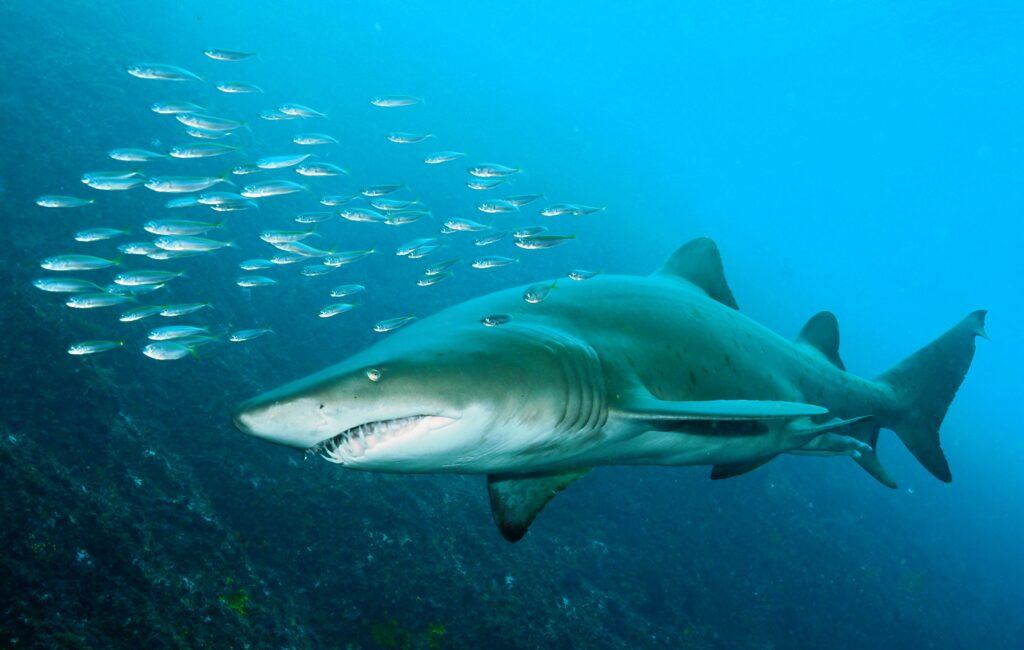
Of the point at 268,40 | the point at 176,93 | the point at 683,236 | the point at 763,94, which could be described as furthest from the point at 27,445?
the point at 763,94

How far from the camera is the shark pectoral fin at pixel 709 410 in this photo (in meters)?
2.38

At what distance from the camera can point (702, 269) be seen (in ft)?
16.0

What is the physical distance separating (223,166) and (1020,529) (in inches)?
1308


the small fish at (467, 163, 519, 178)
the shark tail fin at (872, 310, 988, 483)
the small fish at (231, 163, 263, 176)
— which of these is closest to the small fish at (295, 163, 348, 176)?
the small fish at (231, 163, 263, 176)

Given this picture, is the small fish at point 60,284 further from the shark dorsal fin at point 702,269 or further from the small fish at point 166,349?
the shark dorsal fin at point 702,269

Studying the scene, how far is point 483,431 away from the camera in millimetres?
2107

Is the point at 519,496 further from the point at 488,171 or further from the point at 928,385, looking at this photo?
the point at 488,171

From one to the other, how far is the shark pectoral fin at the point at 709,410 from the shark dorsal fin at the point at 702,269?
7.88 ft

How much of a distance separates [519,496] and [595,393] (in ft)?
4.01

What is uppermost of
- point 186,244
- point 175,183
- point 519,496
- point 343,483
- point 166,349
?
point 175,183

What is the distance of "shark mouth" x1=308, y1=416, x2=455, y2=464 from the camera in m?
1.92

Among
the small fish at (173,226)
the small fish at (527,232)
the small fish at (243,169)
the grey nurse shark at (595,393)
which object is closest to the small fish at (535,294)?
the grey nurse shark at (595,393)

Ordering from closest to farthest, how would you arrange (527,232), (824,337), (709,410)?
(709,410), (824,337), (527,232)

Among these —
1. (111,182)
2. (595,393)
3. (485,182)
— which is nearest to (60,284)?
(111,182)
